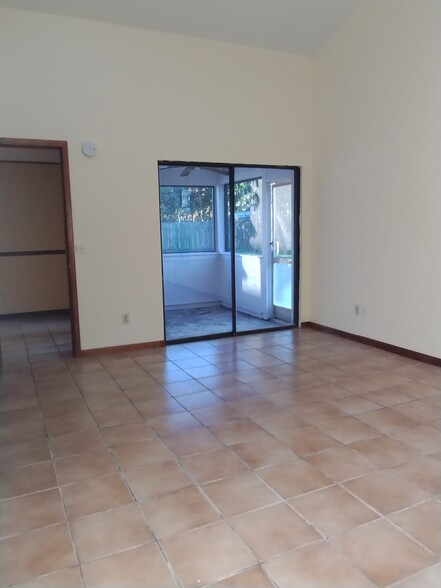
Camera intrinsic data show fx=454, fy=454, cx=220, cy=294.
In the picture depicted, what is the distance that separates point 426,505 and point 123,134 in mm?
4057

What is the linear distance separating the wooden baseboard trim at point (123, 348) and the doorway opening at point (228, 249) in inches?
9.8

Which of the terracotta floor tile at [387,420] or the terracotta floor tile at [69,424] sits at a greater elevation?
the terracotta floor tile at [387,420]

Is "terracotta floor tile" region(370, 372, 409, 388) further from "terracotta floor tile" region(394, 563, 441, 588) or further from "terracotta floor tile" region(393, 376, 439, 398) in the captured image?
"terracotta floor tile" region(394, 563, 441, 588)

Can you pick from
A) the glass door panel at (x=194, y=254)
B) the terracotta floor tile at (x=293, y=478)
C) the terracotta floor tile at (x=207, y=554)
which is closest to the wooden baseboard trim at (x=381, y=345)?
the glass door panel at (x=194, y=254)

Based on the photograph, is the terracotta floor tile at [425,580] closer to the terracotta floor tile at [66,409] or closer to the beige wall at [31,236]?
the terracotta floor tile at [66,409]

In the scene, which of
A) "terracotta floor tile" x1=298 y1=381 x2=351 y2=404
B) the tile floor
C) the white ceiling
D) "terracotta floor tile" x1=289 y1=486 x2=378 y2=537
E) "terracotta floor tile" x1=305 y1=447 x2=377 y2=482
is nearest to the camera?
the tile floor

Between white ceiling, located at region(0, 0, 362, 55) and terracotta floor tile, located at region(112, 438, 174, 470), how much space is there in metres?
3.83

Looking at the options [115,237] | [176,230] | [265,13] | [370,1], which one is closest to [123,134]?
[115,237]

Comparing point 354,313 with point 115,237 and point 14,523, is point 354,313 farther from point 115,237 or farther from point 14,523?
point 14,523

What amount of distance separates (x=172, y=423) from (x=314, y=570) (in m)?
1.48

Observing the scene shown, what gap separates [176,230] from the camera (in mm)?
5570

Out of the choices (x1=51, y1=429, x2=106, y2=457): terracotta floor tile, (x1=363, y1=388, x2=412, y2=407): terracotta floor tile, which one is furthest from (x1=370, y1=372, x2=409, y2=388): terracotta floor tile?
(x1=51, y1=429, x2=106, y2=457): terracotta floor tile

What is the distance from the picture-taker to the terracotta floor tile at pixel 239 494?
2.10 meters

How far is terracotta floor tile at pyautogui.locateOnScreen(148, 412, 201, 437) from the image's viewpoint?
2.91m
